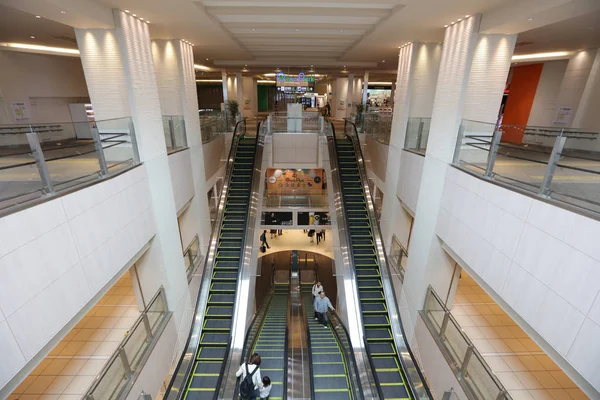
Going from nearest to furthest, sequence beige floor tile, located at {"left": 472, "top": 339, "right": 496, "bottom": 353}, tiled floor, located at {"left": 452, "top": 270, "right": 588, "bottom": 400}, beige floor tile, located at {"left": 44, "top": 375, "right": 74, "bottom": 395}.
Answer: beige floor tile, located at {"left": 44, "top": 375, "right": 74, "bottom": 395}
tiled floor, located at {"left": 452, "top": 270, "right": 588, "bottom": 400}
beige floor tile, located at {"left": 472, "top": 339, "right": 496, "bottom": 353}

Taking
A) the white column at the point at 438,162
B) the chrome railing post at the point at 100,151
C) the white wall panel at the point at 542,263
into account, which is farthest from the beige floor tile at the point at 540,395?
the chrome railing post at the point at 100,151

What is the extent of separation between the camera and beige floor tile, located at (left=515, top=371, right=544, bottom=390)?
5406 mm

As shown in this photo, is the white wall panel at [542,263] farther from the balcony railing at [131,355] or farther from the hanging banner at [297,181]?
the hanging banner at [297,181]

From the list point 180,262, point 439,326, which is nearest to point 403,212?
point 439,326

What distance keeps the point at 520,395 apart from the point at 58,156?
27.5 ft

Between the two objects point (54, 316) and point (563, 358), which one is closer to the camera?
point (563, 358)

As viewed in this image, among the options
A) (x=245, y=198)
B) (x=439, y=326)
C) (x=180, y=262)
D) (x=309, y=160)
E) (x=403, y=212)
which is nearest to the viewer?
(x=439, y=326)

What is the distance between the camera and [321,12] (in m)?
6.73

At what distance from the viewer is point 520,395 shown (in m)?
5.20

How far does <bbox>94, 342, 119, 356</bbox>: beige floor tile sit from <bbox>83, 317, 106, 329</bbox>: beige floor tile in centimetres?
74

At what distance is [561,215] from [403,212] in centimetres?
650

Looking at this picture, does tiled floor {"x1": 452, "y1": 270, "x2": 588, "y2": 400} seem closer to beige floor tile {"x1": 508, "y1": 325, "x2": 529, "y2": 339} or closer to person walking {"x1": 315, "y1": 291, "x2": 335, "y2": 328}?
beige floor tile {"x1": 508, "y1": 325, "x2": 529, "y2": 339}

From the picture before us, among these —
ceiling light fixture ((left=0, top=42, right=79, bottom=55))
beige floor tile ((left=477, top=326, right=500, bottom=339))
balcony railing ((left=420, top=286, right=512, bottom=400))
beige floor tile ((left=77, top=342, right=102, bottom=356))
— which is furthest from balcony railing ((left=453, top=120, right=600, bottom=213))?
ceiling light fixture ((left=0, top=42, right=79, bottom=55))

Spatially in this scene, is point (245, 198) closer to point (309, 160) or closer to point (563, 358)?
point (309, 160)
